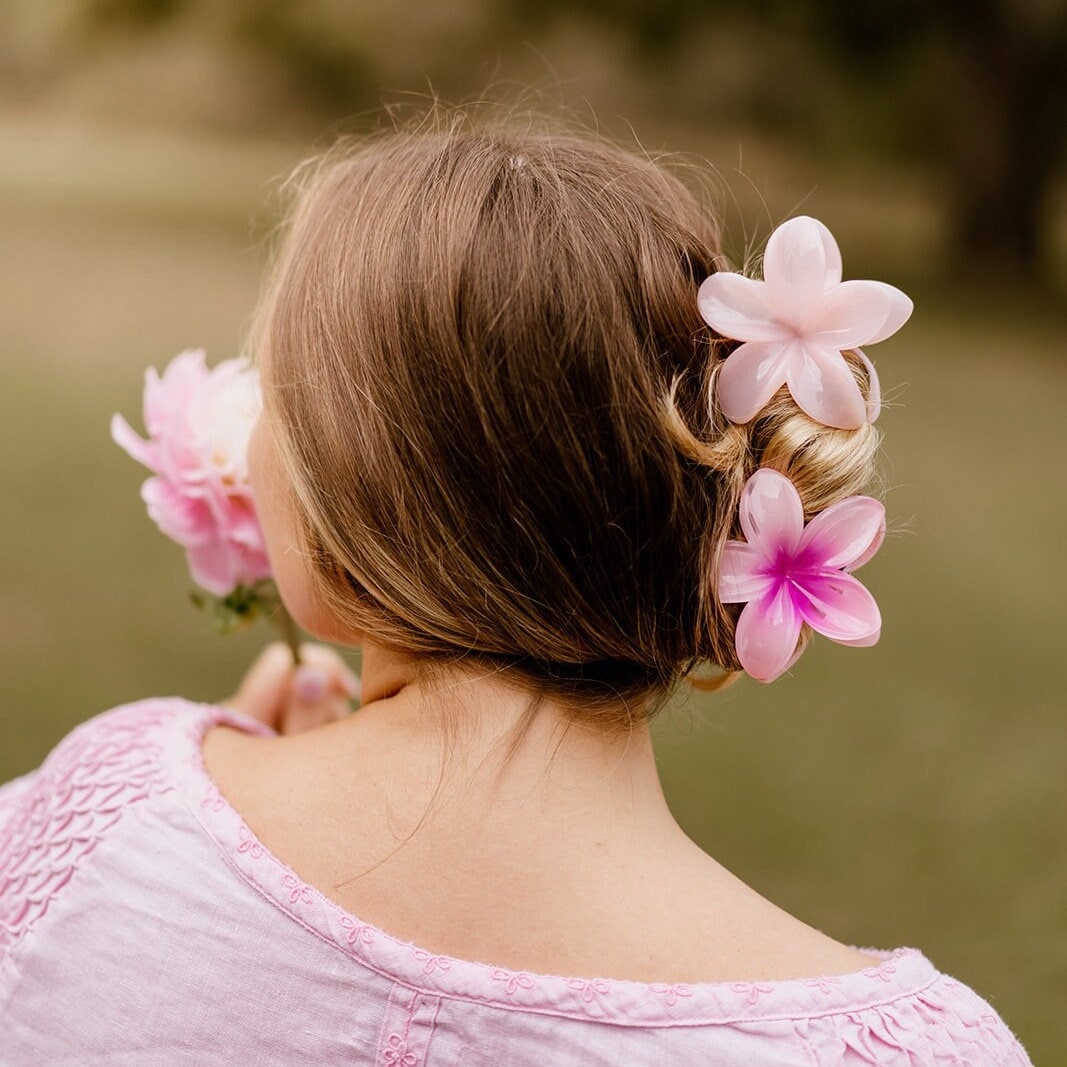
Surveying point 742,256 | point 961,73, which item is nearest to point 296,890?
point 742,256

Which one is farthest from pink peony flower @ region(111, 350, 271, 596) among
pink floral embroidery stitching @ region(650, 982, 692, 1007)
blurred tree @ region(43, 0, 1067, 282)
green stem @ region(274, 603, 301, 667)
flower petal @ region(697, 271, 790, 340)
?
blurred tree @ region(43, 0, 1067, 282)

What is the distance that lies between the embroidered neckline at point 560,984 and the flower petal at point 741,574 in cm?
20

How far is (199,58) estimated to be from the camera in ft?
11.2

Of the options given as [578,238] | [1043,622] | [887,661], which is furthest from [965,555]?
[578,238]

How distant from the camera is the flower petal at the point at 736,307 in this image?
0.65 meters

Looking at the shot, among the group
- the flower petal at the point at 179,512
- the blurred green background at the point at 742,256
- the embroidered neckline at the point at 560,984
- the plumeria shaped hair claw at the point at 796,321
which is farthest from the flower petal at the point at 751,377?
the flower petal at the point at 179,512

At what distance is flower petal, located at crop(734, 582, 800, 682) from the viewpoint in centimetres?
66

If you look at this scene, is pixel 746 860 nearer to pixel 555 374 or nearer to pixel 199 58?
Result: pixel 555 374

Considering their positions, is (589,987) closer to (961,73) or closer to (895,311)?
(895,311)

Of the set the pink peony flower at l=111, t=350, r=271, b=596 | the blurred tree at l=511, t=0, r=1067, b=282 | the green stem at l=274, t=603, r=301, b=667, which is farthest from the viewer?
the blurred tree at l=511, t=0, r=1067, b=282

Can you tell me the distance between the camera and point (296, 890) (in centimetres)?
61

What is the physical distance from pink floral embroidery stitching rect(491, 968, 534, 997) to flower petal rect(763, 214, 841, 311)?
360 mm

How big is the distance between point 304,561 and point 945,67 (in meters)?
3.21

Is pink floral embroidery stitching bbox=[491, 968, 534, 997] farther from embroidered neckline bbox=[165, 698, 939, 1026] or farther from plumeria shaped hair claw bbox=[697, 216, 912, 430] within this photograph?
plumeria shaped hair claw bbox=[697, 216, 912, 430]
